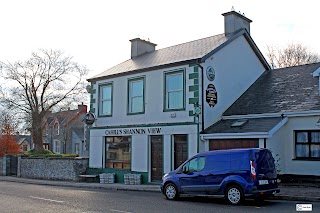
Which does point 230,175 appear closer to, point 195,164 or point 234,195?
point 234,195

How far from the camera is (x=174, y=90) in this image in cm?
2084

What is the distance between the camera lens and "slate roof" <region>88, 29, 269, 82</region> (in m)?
20.8

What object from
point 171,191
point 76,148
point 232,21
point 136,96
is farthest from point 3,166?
point 76,148

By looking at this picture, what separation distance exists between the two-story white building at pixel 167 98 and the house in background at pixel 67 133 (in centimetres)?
3293

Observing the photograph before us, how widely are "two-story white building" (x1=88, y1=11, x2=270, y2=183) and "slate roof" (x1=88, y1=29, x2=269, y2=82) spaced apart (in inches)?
1.9

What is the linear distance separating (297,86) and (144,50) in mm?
11117

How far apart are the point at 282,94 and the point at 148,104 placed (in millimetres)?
6933

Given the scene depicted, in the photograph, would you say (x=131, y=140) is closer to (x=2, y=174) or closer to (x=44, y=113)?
(x=2, y=174)

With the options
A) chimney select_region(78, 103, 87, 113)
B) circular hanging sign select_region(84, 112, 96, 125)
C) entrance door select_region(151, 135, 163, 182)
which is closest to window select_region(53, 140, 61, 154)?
chimney select_region(78, 103, 87, 113)

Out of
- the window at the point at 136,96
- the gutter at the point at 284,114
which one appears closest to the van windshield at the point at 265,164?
the gutter at the point at 284,114

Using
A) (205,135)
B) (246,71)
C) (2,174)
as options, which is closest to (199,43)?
(246,71)

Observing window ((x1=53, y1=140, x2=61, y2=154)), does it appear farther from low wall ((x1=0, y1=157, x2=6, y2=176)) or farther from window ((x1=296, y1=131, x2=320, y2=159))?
window ((x1=296, y1=131, x2=320, y2=159))

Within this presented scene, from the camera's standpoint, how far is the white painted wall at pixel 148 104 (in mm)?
20362

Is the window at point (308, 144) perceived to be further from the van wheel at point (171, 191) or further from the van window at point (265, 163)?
the van wheel at point (171, 191)
